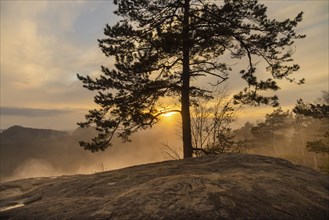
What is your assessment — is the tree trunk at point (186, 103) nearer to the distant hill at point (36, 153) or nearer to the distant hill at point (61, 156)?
the distant hill at point (61, 156)

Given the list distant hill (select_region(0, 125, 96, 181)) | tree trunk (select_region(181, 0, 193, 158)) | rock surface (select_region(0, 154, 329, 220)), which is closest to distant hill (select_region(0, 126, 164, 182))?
distant hill (select_region(0, 125, 96, 181))

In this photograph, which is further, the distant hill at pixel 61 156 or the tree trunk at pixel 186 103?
the distant hill at pixel 61 156

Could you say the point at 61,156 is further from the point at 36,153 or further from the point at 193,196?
the point at 193,196

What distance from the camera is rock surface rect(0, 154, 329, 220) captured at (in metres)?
5.60

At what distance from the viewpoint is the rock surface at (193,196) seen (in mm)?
5598

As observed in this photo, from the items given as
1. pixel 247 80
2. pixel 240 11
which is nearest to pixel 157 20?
pixel 240 11

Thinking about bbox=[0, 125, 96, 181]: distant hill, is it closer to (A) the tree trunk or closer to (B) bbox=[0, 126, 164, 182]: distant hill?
(B) bbox=[0, 126, 164, 182]: distant hill

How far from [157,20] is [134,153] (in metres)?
157

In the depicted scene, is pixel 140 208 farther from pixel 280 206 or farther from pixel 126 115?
pixel 126 115

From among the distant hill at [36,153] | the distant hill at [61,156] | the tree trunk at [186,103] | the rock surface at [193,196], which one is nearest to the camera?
the rock surface at [193,196]

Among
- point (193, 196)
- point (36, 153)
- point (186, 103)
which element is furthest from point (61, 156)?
point (193, 196)

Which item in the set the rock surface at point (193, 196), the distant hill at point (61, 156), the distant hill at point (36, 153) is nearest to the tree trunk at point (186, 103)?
the rock surface at point (193, 196)

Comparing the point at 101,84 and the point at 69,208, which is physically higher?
the point at 101,84

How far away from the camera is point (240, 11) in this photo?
13789 millimetres
